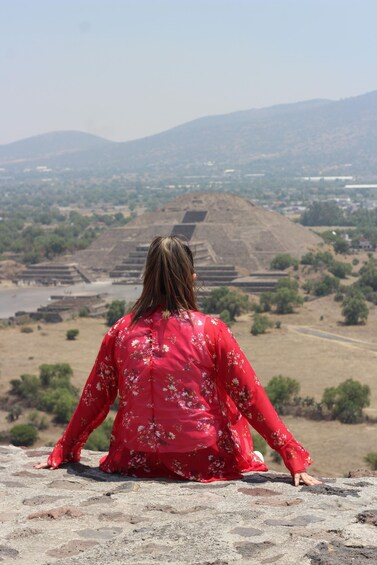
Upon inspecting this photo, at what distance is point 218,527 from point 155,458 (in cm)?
99

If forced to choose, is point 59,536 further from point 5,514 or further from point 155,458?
point 155,458

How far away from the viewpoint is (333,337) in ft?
142

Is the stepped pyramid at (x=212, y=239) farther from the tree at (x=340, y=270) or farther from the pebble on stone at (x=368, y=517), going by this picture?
the pebble on stone at (x=368, y=517)

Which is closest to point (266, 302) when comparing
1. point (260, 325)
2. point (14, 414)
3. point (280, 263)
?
point (260, 325)

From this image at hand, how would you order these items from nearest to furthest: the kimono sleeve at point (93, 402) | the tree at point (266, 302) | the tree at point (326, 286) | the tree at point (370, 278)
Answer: the kimono sleeve at point (93, 402)
the tree at point (266, 302)
the tree at point (326, 286)
the tree at point (370, 278)

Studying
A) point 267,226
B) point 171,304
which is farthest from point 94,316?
point 171,304

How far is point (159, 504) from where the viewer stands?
547 cm

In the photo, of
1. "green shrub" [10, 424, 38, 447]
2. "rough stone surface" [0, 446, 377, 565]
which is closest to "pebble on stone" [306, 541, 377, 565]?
"rough stone surface" [0, 446, 377, 565]

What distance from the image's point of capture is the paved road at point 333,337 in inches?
1623

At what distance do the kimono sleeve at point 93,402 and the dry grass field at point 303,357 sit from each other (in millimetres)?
16050

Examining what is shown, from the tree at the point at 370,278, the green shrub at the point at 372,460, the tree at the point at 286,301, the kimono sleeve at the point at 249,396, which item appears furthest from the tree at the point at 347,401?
the tree at the point at 370,278

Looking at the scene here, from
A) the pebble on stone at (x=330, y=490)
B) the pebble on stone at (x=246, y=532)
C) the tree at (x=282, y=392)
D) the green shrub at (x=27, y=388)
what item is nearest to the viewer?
the pebble on stone at (x=246, y=532)

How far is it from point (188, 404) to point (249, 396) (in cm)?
34

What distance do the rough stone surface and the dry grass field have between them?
1640 centimetres
